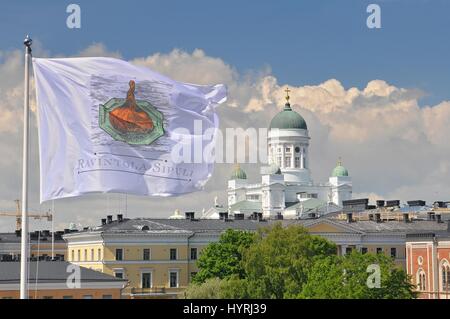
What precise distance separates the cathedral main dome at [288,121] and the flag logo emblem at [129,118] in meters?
155

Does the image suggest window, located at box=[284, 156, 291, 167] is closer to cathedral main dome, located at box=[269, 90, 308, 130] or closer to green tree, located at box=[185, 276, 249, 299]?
cathedral main dome, located at box=[269, 90, 308, 130]

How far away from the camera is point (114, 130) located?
11773mm

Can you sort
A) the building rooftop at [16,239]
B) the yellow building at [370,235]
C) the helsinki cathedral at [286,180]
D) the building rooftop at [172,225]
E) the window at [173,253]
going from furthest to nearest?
1. the helsinki cathedral at [286,180]
2. the building rooftop at [16,239]
3. the yellow building at [370,235]
4. the window at [173,253]
5. the building rooftop at [172,225]

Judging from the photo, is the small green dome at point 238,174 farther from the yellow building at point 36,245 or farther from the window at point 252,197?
the yellow building at point 36,245

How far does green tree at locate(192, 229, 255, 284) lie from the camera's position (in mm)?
73938

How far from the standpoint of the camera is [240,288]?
5769 centimetres

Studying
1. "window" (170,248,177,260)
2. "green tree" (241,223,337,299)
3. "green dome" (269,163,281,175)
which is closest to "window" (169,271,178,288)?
"window" (170,248,177,260)

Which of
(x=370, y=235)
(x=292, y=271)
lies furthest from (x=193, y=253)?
(x=292, y=271)

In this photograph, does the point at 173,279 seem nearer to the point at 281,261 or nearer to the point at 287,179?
the point at 281,261

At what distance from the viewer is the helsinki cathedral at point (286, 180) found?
507 ft

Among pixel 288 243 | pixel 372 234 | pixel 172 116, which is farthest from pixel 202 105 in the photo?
pixel 372 234

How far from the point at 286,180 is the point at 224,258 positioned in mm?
88375

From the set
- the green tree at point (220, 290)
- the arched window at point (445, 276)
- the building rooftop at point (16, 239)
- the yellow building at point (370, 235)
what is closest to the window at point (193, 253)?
the yellow building at point (370, 235)

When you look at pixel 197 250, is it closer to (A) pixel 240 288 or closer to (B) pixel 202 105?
(A) pixel 240 288
